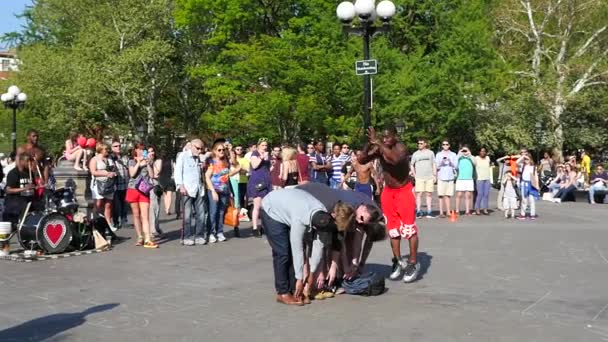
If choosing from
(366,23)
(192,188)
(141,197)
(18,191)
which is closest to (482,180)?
(366,23)

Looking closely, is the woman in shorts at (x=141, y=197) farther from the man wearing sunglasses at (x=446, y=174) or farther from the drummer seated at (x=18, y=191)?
the man wearing sunglasses at (x=446, y=174)

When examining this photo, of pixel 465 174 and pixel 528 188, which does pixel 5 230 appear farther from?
pixel 528 188

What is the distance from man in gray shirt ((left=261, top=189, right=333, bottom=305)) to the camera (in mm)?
7227

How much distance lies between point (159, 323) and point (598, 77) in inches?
1513

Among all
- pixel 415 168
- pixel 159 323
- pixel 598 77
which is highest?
pixel 598 77

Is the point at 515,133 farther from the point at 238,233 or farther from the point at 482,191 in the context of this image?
the point at 238,233

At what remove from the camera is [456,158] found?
57.4 feet

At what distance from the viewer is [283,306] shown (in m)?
7.56

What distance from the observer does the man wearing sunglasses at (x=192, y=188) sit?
12.6 m

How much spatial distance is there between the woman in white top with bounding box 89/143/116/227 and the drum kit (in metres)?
1.22

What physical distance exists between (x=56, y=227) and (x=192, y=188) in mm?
2250

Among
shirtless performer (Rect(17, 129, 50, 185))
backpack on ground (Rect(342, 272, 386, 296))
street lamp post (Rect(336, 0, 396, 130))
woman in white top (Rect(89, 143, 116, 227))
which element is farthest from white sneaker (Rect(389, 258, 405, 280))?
woman in white top (Rect(89, 143, 116, 227))

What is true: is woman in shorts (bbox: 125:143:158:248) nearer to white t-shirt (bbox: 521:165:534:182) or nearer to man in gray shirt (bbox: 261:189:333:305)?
man in gray shirt (bbox: 261:189:333:305)

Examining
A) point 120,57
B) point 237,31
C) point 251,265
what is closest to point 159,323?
point 251,265
